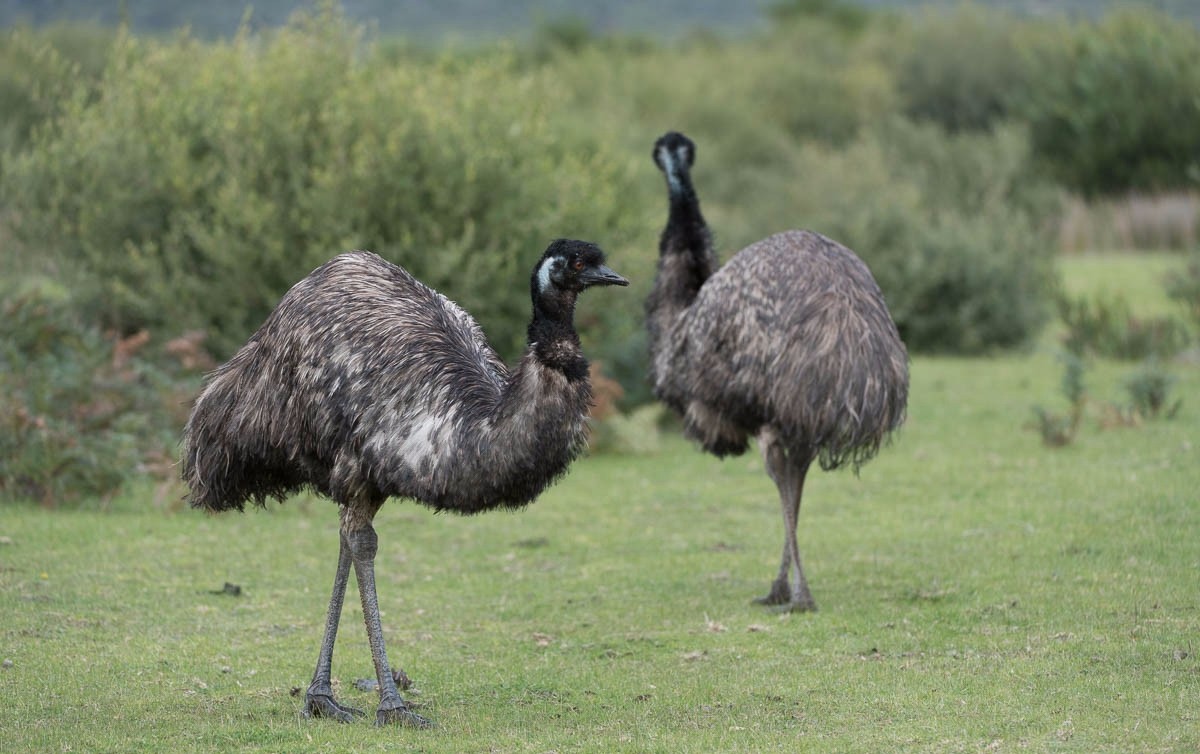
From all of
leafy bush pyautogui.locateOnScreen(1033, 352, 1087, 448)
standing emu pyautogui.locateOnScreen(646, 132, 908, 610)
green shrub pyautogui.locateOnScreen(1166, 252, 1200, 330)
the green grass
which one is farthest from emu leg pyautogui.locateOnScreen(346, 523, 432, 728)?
the green grass

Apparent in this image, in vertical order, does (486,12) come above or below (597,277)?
above

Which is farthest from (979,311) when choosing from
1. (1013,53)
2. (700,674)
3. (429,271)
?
(1013,53)

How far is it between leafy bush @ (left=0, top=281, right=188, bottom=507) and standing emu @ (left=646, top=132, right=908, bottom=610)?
14.3ft


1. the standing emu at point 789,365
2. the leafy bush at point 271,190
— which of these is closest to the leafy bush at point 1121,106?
the leafy bush at point 271,190

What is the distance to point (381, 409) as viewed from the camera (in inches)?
262

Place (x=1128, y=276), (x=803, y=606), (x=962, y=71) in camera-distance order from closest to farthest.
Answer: (x=803, y=606)
(x=1128, y=276)
(x=962, y=71)

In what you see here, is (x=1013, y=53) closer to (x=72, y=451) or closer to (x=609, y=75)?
(x=609, y=75)

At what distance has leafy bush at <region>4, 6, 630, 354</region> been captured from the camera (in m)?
14.1

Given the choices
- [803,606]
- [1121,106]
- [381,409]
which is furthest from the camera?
[1121,106]

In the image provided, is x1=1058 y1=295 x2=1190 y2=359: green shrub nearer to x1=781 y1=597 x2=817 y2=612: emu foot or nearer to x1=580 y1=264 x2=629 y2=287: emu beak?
x1=781 y1=597 x2=817 y2=612: emu foot

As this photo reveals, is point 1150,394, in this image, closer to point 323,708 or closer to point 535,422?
point 535,422

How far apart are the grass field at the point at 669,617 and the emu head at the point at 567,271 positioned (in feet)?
5.89

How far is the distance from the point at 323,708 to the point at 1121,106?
33.0m

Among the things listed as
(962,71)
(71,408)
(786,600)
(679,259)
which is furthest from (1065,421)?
(962,71)
